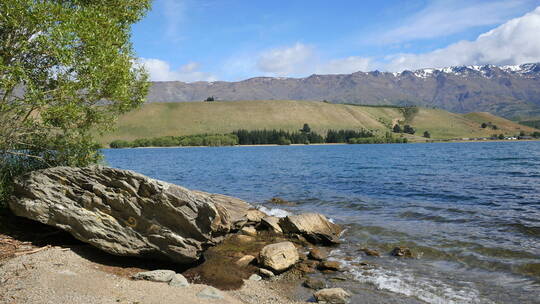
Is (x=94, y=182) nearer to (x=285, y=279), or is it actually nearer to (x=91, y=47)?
(x=91, y=47)

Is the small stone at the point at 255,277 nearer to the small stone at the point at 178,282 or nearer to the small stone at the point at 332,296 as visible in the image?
the small stone at the point at 332,296

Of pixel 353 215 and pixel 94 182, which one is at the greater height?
pixel 94 182

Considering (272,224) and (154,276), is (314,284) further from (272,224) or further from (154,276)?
(272,224)

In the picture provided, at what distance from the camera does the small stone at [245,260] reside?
16.4m

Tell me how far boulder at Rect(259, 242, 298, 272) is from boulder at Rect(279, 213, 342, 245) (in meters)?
4.19

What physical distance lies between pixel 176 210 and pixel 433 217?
18878mm

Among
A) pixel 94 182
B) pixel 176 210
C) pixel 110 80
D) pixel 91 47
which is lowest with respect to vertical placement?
pixel 176 210

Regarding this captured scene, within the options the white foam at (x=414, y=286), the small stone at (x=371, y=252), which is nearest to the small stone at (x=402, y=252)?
the small stone at (x=371, y=252)

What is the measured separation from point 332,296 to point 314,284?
1572mm

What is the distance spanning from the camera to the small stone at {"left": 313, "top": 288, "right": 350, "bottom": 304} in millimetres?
12711

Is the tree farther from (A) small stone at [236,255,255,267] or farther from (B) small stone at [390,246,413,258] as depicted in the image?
(B) small stone at [390,246,413,258]

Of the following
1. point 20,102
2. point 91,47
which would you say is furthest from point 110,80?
point 20,102

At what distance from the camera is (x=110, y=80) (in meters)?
17.0

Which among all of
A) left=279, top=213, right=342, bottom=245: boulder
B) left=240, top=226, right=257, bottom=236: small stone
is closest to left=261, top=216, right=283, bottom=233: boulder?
left=279, top=213, right=342, bottom=245: boulder
